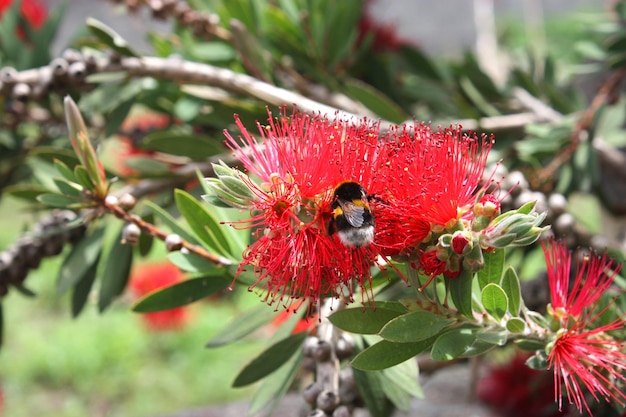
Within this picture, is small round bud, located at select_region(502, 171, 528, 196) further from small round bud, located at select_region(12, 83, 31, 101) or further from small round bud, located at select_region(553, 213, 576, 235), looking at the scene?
small round bud, located at select_region(12, 83, 31, 101)

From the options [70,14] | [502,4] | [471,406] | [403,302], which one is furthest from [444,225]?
[70,14]

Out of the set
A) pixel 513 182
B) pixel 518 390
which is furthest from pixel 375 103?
pixel 518 390

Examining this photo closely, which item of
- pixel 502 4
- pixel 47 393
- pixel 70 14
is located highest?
pixel 502 4

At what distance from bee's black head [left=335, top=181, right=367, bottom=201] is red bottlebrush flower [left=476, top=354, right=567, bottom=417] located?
58 cm

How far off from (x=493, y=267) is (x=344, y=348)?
16 cm

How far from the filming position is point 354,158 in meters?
0.44

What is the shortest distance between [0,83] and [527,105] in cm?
68

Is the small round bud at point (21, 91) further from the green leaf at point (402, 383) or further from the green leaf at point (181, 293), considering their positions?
the green leaf at point (402, 383)

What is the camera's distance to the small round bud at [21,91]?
2.35 feet

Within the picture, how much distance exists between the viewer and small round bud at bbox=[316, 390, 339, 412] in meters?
0.53

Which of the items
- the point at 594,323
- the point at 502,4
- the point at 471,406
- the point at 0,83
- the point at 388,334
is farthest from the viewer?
the point at 502,4

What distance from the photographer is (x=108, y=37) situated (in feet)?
2.39

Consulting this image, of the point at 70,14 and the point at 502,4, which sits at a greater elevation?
the point at 502,4

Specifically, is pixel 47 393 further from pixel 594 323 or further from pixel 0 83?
pixel 594 323
